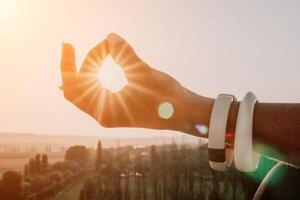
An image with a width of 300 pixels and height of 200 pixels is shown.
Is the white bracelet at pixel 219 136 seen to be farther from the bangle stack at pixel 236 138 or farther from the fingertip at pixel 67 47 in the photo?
the fingertip at pixel 67 47

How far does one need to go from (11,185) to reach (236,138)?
4.59 meters

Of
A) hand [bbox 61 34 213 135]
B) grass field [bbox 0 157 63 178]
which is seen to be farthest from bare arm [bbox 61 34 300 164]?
grass field [bbox 0 157 63 178]

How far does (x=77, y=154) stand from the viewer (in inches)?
196

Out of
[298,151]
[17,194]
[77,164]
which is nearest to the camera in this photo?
[298,151]

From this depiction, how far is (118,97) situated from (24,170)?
15.0 feet

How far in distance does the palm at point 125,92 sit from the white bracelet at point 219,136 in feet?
0.09

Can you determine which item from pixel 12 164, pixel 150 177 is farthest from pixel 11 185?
pixel 150 177

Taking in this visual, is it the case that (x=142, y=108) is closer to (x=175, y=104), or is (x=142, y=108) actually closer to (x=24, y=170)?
(x=175, y=104)

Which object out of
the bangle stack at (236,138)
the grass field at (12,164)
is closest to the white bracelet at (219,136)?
the bangle stack at (236,138)

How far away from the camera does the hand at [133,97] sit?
27 cm

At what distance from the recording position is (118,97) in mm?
274

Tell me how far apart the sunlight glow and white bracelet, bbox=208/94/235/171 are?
0.03 m

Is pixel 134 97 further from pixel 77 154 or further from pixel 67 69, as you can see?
pixel 77 154

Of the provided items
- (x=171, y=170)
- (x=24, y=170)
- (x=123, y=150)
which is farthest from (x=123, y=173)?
(x=24, y=170)
